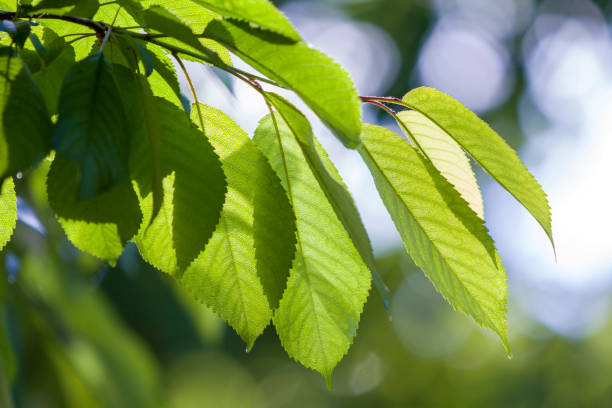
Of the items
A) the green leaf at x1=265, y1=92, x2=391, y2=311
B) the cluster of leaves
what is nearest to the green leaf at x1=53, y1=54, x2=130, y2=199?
the cluster of leaves

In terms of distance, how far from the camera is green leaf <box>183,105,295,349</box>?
1.39ft

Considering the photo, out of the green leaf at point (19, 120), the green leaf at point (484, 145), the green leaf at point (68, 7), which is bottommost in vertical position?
the green leaf at point (484, 145)

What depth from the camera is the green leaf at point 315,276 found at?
47cm

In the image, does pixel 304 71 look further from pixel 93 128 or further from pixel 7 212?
pixel 7 212

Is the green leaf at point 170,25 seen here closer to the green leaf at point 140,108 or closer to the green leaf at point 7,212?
the green leaf at point 140,108

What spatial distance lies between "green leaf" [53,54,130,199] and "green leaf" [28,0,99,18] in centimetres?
4

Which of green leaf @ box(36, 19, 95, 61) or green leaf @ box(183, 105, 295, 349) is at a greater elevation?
green leaf @ box(36, 19, 95, 61)

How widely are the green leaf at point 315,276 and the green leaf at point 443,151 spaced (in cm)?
10

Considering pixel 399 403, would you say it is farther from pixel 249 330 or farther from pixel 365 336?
pixel 249 330

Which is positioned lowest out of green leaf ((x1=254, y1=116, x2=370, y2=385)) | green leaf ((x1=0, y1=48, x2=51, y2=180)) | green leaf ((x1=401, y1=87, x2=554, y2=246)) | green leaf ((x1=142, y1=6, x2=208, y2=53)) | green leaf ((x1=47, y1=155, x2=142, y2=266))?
green leaf ((x1=254, y1=116, x2=370, y2=385))

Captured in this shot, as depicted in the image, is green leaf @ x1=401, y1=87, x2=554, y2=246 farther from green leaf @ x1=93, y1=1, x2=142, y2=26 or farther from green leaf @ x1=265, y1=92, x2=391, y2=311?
green leaf @ x1=93, y1=1, x2=142, y2=26

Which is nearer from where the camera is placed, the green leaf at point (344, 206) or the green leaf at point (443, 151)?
the green leaf at point (344, 206)

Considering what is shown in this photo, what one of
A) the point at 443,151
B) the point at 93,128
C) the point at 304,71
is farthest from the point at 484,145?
the point at 93,128

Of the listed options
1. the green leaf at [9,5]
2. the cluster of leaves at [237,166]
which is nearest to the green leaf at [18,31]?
the cluster of leaves at [237,166]
